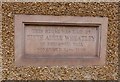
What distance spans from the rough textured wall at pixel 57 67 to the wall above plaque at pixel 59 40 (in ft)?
0.14

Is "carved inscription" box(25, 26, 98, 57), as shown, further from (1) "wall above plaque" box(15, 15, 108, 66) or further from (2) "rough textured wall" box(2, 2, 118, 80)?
(2) "rough textured wall" box(2, 2, 118, 80)

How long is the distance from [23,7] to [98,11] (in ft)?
2.17

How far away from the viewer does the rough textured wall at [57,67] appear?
183cm

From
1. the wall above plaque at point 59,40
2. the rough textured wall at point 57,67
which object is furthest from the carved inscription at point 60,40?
the rough textured wall at point 57,67

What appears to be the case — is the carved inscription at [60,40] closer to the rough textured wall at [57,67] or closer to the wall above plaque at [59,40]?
the wall above plaque at [59,40]

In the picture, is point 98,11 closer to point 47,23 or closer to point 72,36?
point 72,36

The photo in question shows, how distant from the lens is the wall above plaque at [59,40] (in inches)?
72.9

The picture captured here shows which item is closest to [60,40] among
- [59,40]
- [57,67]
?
[59,40]

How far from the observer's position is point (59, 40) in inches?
74.6

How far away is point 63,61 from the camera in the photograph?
1.90m

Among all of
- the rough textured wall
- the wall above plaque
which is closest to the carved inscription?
the wall above plaque

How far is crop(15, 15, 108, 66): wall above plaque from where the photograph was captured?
185cm

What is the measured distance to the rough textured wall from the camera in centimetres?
183

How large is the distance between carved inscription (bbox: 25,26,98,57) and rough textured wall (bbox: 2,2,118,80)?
13 centimetres
